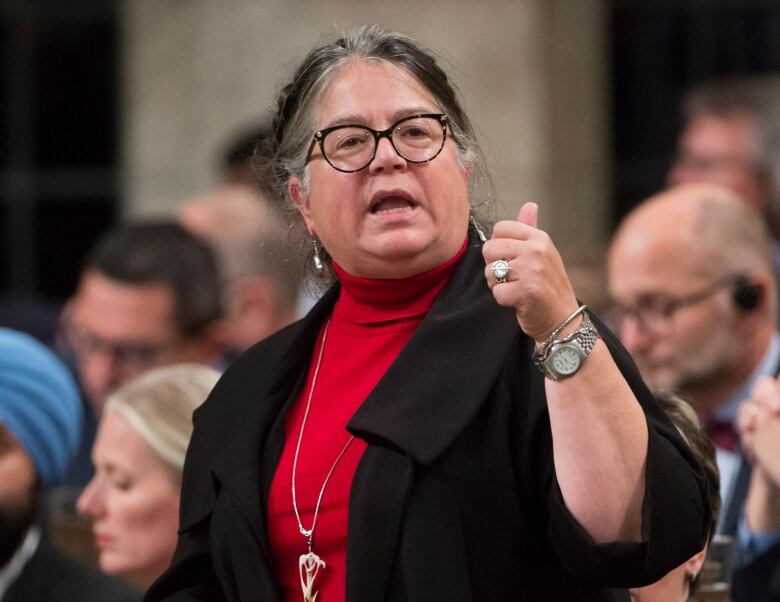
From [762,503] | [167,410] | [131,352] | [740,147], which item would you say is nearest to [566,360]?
[762,503]

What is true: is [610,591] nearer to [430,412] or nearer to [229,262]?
[430,412]

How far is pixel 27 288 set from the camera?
1099 centimetres

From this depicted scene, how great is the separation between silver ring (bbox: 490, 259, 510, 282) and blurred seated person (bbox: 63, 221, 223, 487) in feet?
12.7

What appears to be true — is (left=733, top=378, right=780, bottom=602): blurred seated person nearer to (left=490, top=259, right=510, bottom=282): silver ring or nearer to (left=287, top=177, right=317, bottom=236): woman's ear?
(left=287, top=177, right=317, bottom=236): woman's ear

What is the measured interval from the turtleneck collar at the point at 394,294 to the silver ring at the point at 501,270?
42cm

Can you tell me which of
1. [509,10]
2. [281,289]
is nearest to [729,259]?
[281,289]

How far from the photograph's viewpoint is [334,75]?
3.22 metres

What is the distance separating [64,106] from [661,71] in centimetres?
381

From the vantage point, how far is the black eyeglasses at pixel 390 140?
3117 millimetres

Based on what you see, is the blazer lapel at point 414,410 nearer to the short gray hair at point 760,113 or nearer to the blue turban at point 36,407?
the blue turban at point 36,407

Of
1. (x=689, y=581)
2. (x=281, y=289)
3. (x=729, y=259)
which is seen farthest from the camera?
(x=281, y=289)

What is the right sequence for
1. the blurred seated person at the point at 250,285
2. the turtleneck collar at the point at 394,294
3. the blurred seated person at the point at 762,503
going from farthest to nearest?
the blurred seated person at the point at 250,285 → the blurred seated person at the point at 762,503 → the turtleneck collar at the point at 394,294

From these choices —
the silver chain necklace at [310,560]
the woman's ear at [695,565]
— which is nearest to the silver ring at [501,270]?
the silver chain necklace at [310,560]

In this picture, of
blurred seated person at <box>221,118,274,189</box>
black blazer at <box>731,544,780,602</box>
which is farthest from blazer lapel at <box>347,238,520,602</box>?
blurred seated person at <box>221,118,274,189</box>
